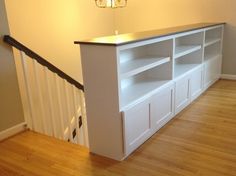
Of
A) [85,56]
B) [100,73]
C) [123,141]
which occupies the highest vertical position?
[85,56]

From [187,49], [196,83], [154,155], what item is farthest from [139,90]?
[196,83]

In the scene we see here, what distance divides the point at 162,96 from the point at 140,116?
0.51 metres

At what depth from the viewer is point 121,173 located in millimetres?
2225

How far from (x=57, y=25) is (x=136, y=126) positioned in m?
2.85

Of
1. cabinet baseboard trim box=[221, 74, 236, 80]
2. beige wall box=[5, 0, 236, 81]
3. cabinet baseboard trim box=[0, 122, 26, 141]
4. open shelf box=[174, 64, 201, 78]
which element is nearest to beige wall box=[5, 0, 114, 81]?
beige wall box=[5, 0, 236, 81]

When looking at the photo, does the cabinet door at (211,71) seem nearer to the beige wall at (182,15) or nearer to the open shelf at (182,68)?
the beige wall at (182,15)

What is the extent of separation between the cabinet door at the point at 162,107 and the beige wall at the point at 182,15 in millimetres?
2390

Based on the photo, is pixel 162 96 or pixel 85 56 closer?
pixel 85 56

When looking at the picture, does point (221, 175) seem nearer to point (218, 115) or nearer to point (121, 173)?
point (121, 173)

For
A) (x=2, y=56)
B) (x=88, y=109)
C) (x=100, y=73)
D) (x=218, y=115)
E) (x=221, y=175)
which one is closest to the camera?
(x=221, y=175)

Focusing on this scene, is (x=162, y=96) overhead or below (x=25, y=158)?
overhead

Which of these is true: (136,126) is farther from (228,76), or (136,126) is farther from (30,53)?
(228,76)

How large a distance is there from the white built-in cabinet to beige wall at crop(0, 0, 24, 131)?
3.27 ft

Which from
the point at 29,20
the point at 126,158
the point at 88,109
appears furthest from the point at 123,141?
the point at 29,20
